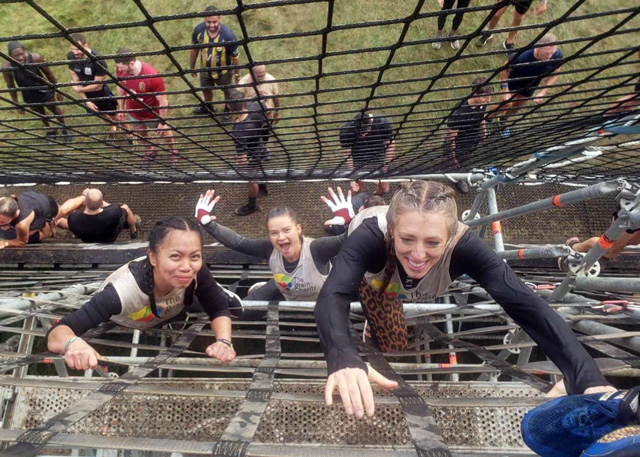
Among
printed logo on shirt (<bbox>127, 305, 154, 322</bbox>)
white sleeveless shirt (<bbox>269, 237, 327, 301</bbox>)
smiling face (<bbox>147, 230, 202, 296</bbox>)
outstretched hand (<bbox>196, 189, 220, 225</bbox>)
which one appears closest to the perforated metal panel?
printed logo on shirt (<bbox>127, 305, 154, 322</bbox>)

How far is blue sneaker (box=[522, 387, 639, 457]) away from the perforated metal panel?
654mm

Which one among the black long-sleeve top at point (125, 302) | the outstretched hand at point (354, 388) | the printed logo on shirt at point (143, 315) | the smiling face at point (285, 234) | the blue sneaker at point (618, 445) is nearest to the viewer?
the blue sneaker at point (618, 445)

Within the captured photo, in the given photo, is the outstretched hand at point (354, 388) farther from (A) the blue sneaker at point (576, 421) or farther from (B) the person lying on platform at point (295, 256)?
(B) the person lying on platform at point (295, 256)

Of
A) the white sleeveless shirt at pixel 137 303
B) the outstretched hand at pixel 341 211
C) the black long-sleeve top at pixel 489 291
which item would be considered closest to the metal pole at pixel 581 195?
the black long-sleeve top at pixel 489 291

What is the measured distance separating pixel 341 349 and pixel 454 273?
496 mm

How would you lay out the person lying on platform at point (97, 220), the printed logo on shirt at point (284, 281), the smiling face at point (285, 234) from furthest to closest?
the person lying on platform at point (97, 220) → the printed logo on shirt at point (284, 281) → the smiling face at point (285, 234)

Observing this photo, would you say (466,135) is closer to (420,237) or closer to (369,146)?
(369,146)

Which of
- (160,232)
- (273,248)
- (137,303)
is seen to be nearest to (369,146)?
(273,248)

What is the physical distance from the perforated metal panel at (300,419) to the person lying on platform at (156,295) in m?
0.24

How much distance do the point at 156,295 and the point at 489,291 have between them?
1.10 m

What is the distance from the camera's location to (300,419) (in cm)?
139

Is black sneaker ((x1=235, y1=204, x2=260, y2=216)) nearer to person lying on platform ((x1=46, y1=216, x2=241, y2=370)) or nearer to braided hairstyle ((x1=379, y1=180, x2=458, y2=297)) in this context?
person lying on platform ((x1=46, y1=216, x2=241, y2=370))

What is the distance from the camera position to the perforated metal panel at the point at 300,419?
132cm

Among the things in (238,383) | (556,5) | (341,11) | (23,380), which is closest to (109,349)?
(238,383)
